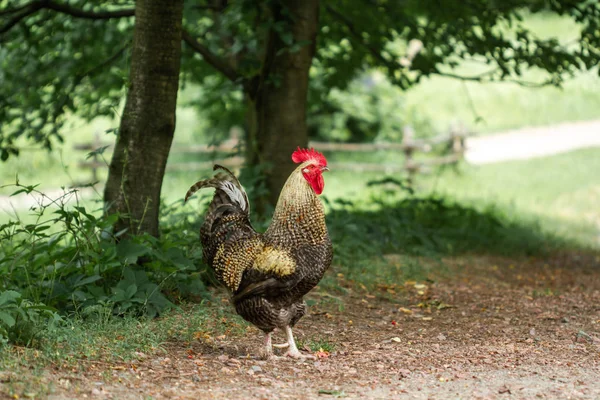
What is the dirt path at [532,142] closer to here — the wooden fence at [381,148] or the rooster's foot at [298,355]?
the wooden fence at [381,148]

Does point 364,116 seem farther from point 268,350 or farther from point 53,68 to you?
point 268,350

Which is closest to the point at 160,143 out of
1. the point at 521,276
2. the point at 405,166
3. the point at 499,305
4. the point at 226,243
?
the point at 226,243

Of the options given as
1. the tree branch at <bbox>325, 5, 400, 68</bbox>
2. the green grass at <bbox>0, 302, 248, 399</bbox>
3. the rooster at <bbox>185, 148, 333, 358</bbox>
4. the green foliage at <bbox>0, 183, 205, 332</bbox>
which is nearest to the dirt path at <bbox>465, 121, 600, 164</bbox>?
the tree branch at <bbox>325, 5, 400, 68</bbox>

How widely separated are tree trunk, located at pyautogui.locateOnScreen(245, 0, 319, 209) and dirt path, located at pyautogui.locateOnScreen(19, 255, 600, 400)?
2.19 meters

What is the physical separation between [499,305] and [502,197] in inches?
409

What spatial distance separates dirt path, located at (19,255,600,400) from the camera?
4.57 metres

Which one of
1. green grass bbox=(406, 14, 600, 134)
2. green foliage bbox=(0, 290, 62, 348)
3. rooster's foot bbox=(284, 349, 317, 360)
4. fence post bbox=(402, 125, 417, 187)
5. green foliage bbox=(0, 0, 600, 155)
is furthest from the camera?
green grass bbox=(406, 14, 600, 134)

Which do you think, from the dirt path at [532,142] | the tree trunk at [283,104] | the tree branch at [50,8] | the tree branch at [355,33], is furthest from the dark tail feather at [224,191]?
the dirt path at [532,142]

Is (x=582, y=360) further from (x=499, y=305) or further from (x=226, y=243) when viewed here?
(x=226, y=243)

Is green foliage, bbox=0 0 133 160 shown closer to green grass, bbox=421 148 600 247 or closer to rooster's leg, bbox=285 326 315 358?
rooster's leg, bbox=285 326 315 358

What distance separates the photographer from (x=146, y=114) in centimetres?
671

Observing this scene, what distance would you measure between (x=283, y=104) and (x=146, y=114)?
3.00 m

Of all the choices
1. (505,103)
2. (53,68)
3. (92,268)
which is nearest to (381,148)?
(505,103)

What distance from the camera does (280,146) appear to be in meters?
9.47
